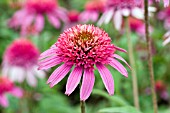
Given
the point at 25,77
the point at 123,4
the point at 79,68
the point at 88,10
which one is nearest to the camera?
the point at 79,68

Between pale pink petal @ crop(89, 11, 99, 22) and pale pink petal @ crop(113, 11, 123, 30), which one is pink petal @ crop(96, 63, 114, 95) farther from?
pale pink petal @ crop(89, 11, 99, 22)

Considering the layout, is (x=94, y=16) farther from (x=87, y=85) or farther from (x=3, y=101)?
(x=87, y=85)

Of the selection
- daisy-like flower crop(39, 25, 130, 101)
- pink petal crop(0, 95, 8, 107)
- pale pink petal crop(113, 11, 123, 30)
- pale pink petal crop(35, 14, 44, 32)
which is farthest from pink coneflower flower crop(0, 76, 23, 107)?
daisy-like flower crop(39, 25, 130, 101)

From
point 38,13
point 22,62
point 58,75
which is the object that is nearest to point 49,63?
point 58,75

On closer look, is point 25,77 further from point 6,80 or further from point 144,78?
point 144,78

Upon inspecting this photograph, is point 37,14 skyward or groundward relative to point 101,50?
skyward

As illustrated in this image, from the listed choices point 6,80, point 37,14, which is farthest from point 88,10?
point 6,80
